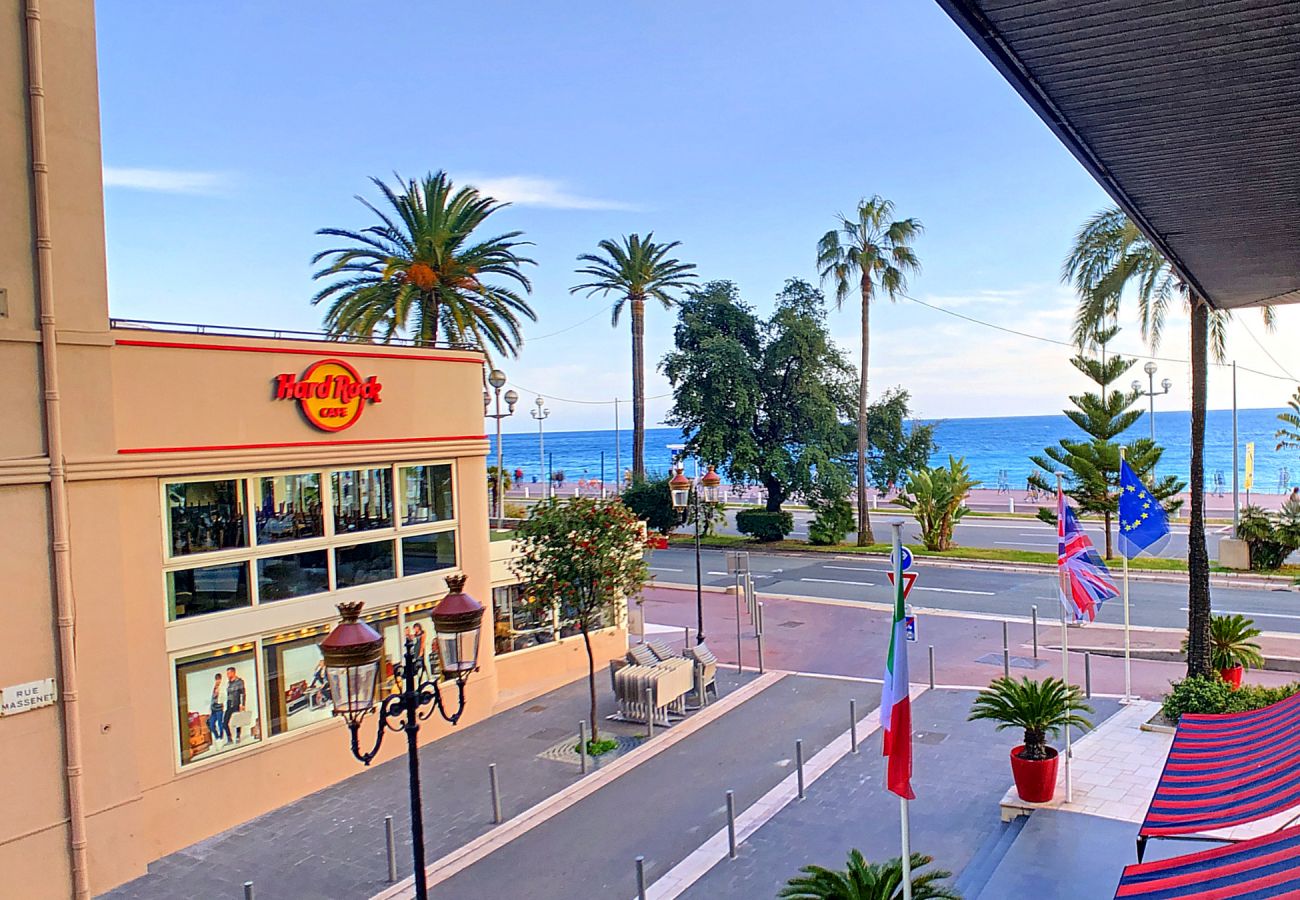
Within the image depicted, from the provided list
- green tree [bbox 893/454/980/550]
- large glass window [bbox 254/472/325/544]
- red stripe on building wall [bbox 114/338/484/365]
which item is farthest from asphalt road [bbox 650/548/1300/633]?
large glass window [bbox 254/472/325/544]

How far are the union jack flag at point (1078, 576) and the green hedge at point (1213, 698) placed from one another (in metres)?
1.78

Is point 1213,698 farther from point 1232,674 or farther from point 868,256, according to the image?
point 868,256

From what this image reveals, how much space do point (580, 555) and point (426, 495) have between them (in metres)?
3.06

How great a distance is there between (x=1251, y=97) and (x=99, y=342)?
11.6m

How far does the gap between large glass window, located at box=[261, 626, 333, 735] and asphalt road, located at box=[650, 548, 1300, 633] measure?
14201mm

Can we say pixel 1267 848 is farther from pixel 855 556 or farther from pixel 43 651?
pixel 855 556

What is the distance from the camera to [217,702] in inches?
485

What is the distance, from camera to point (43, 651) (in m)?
10.2

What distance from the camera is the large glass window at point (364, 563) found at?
13969 mm

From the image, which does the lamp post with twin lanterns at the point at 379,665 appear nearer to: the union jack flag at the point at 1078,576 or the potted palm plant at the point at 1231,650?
the union jack flag at the point at 1078,576

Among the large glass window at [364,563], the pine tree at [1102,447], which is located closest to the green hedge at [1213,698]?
the large glass window at [364,563]

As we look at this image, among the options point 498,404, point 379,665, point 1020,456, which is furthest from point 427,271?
point 1020,456

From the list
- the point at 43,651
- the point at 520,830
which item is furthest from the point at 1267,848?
the point at 43,651

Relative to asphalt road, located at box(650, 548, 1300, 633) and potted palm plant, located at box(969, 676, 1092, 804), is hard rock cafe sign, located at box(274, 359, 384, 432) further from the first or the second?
asphalt road, located at box(650, 548, 1300, 633)
